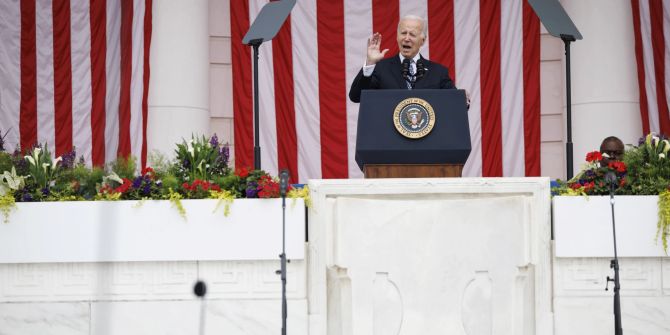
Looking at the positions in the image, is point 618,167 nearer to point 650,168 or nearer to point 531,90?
point 650,168


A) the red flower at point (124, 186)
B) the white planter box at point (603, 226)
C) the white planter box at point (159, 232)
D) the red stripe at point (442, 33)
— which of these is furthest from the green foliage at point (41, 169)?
the red stripe at point (442, 33)

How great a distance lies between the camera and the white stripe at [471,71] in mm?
10258

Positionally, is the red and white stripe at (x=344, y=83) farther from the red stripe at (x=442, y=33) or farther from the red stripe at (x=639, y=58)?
the red stripe at (x=639, y=58)

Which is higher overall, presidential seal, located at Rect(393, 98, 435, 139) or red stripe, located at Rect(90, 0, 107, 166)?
red stripe, located at Rect(90, 0, 107, 166)

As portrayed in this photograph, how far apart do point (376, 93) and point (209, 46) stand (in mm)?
5491

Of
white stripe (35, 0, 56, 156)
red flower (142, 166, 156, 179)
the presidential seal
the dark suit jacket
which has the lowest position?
red flower (142, 166, 156, 179)

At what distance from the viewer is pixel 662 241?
16.8 feet

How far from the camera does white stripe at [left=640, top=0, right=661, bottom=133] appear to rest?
9.98 meters

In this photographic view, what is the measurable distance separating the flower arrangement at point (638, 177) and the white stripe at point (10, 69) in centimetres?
712

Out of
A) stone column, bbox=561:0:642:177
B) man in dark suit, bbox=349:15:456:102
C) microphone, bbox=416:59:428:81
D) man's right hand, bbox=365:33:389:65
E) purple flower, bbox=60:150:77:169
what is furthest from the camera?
stone column, bbox=561:0:642:177

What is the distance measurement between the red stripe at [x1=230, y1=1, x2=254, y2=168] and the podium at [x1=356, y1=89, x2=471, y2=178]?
4905mm

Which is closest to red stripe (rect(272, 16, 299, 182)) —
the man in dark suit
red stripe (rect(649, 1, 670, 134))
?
the man in dark suit

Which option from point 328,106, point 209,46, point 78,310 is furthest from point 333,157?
point 78,310

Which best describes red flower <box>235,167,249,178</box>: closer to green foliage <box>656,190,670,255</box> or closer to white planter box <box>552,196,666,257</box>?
white planter box <box>552,196,666,257</box>
